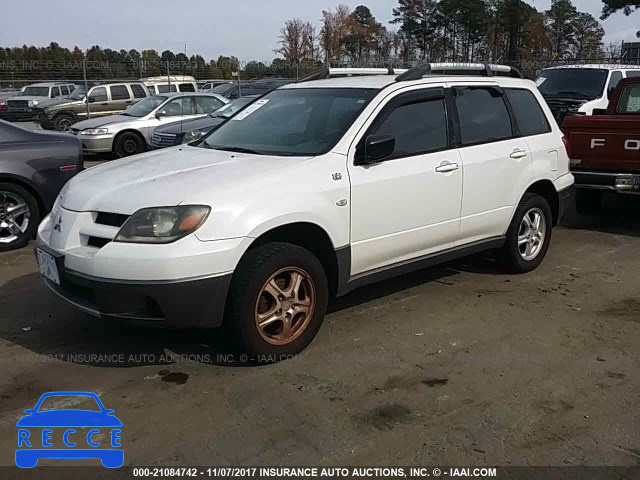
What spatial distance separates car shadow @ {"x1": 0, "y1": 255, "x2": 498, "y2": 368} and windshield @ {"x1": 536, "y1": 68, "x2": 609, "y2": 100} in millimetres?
10255

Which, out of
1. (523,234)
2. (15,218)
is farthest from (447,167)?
(15,218)

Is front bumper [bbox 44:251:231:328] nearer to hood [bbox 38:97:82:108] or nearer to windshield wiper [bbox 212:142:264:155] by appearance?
windshield wiper [bbox 212:142:264:155]

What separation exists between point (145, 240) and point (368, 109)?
188 centimetres

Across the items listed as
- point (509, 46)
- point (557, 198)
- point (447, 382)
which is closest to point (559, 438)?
point (447, 382)

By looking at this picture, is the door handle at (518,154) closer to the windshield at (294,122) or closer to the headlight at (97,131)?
the windshield at (294,122)

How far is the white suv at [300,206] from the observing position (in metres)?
3.79

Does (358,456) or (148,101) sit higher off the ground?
(148,101)

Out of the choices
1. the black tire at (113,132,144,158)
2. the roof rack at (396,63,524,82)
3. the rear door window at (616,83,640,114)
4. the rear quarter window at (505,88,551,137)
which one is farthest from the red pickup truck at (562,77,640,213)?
the black tire at (113,132,144,158)

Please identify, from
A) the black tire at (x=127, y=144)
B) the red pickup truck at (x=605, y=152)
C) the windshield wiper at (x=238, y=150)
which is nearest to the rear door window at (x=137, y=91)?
the black tire at (x=127, y=144)

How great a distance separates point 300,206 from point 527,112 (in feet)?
9.76

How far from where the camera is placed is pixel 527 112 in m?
6.07

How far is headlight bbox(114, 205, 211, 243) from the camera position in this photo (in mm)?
3758

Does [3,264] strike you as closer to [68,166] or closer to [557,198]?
[68,166]

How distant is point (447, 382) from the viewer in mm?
3938
